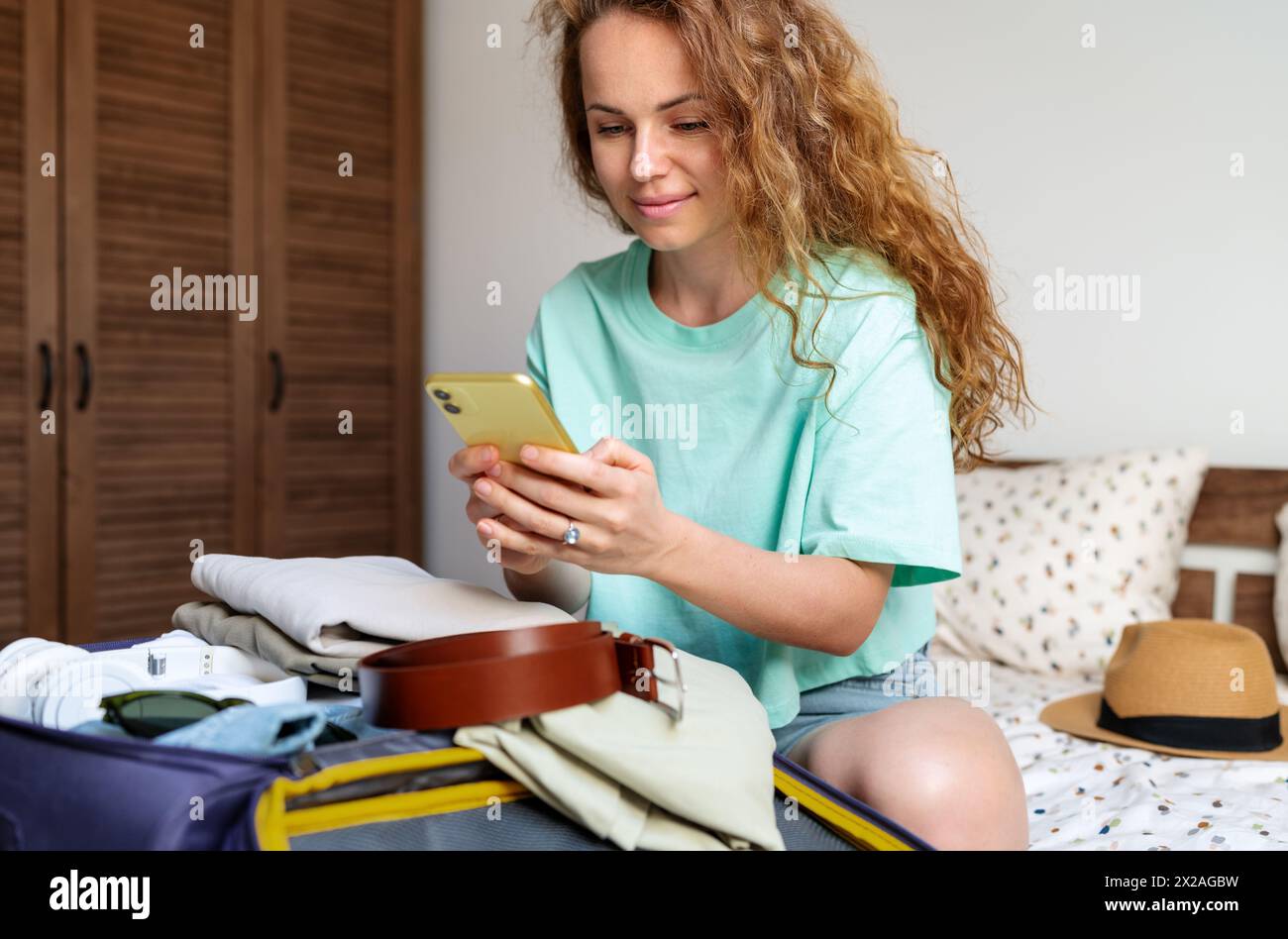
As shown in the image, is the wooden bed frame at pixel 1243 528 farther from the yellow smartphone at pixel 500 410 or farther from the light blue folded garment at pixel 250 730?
the light blue folded garment at pixel 250 730

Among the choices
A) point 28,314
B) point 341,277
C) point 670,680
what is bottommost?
point 670,680

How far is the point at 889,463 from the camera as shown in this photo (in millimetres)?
971

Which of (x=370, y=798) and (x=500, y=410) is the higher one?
(x=500, y=410)

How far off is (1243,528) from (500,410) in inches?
57.0

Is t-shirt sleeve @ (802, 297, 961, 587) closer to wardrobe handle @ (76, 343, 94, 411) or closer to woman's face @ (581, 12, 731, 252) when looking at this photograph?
woman's face @ (581, 12, 731, 252)

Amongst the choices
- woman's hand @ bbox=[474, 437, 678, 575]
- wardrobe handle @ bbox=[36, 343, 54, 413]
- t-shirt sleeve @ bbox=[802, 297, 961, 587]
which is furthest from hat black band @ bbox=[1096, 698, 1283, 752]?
wardrobe handle @ bbox=[36, 343, 54, 413]

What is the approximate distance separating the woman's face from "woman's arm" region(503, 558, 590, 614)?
320mm

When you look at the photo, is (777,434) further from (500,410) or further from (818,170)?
(500,410)

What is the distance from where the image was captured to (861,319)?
3.36 feet

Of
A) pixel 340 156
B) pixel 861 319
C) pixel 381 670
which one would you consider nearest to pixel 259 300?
pixel 340 156

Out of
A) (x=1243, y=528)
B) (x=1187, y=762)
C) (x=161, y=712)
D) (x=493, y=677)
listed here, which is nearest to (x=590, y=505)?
(x=493, y=677)

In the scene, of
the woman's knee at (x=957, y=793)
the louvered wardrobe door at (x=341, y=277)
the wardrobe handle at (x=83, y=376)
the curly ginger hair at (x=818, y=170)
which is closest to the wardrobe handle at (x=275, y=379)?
the louvered wardrobe door at (x=341, y=277)

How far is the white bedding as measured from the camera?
106 cm
